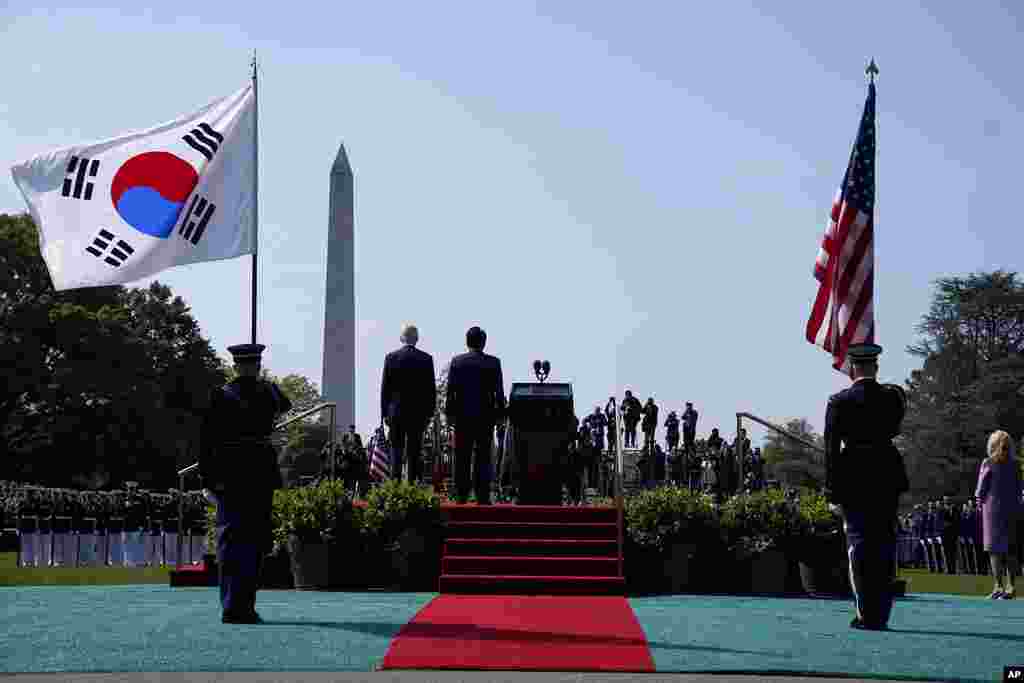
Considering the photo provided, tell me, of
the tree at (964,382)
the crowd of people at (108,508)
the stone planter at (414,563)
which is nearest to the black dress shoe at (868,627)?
the stone planter at (414,563)

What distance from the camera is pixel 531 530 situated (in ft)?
50.9

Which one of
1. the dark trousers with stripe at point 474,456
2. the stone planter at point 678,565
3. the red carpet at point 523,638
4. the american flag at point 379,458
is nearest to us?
the red carpet at point 523,638

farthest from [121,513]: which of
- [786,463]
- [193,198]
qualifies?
[786,463]

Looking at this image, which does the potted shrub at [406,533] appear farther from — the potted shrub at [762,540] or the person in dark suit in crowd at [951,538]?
the person in dark suit in crowd at [951,538]

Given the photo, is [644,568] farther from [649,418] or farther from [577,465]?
[649,418]

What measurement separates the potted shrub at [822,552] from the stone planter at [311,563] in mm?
4935

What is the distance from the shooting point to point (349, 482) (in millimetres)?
25812

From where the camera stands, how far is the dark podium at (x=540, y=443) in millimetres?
18109

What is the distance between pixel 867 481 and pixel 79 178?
360 inches

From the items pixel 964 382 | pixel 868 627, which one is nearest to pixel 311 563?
pixel 868 627

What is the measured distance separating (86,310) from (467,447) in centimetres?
4561

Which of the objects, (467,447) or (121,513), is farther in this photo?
(121,513)

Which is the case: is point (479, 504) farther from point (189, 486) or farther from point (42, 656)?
point (189, 486)

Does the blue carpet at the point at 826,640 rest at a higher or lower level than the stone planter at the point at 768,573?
lower
